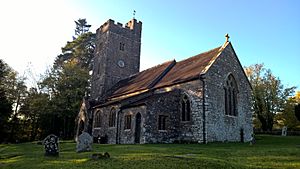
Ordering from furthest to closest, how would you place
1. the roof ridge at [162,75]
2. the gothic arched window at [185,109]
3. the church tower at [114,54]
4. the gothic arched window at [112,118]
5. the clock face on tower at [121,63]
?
the clock face on tower at [121,63] → the church tower at [114,54] → the roof ridge at [162,75] → the gothic arched window at [112,118] → the gothic arched window at [185,109]

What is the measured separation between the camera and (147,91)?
27766mm

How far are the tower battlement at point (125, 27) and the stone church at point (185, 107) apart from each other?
11.2 m

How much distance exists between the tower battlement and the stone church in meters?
11.2

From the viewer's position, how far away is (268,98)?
45031mm

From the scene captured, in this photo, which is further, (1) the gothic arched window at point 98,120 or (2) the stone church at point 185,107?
(1) the gothic arched window at point 98,120

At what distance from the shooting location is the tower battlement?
4006 cm

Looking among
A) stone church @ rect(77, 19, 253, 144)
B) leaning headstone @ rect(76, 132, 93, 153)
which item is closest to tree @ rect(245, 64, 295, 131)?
stone church @ rect(77, 19, 253, 144)

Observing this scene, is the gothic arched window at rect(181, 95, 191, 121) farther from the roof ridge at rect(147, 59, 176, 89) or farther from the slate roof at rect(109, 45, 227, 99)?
the roof ridge at rect(147, 59, 176, 89)

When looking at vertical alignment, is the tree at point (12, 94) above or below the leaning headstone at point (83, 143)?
above

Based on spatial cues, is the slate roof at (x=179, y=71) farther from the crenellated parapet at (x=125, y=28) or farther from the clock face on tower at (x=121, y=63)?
the crenellated parapet at (x=125, y=28)

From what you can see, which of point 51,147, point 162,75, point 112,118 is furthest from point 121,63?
point 51,147

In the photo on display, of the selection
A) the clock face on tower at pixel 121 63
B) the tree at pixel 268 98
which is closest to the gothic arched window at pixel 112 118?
the clock face on tower at pixel 121 63

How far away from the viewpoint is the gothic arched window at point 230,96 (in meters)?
25.1

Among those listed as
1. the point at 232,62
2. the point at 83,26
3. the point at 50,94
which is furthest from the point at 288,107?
the point at 83,26
